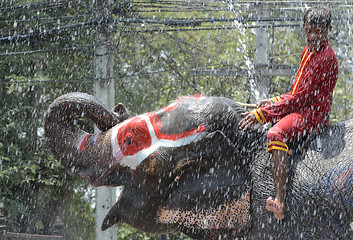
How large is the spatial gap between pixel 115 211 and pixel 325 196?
41.7 inches

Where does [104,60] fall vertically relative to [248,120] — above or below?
above

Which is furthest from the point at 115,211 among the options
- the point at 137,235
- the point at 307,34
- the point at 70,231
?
the point at 70,231

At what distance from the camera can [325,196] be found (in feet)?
7.99

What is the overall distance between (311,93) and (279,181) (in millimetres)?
469

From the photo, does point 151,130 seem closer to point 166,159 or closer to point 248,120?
point 166,159

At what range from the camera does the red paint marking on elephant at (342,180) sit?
2.42m

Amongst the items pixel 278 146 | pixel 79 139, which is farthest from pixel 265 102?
pixel 79 139

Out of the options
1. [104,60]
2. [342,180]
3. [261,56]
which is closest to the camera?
[342,180]

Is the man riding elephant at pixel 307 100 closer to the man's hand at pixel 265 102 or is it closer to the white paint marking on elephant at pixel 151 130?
the man's hand at pixel 265 102

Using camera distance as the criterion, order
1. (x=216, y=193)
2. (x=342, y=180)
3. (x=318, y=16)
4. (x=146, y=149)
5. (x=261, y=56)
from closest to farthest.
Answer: (x=342, y=180) < (x=318, y=16) < (x=216, y=193) < (x=146, y=149) < (x=261, y=56)

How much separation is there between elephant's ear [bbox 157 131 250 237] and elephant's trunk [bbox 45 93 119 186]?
0.42 meters

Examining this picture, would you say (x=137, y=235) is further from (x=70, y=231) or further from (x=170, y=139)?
(x=170, y=139)

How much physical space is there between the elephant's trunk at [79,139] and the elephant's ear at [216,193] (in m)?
0.42

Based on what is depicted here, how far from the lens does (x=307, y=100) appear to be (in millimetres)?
2637
